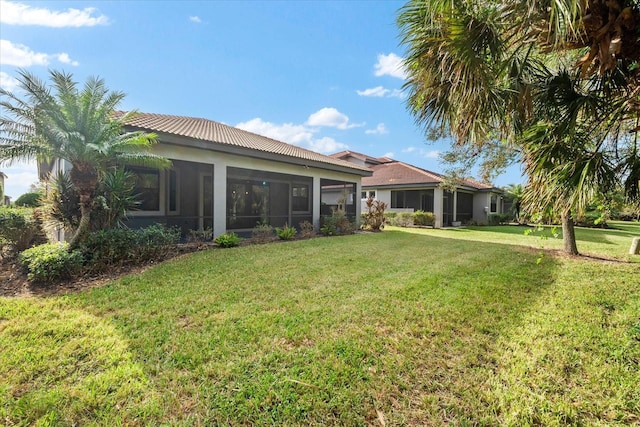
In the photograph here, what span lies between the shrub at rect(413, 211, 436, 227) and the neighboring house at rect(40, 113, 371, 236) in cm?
620

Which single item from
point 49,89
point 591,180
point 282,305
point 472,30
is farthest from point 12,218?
point 591,180

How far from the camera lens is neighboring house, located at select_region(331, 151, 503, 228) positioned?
21.1m

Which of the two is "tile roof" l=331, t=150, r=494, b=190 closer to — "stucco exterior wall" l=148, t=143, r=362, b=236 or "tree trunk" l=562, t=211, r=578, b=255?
"tree trunk" l=562, t=211, r=578, b=255

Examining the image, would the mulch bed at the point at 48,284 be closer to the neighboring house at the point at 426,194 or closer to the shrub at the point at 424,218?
the shrub at the point at 424,218

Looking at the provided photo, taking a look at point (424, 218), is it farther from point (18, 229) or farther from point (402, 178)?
point (18, 229)

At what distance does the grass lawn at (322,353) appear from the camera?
8.07ft

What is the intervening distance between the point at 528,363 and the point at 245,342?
10.8ft

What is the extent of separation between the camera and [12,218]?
838 centimetres

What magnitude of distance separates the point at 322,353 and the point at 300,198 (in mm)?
13198

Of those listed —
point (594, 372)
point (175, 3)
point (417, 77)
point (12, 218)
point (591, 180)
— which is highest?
point (175, 3)

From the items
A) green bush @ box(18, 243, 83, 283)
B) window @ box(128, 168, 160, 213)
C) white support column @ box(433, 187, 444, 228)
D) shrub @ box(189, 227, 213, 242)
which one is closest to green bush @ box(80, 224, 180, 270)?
green bush @ box(18, 243, 83, 283)

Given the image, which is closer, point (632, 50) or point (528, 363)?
point (528, 363)

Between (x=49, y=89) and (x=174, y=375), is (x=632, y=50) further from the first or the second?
(x=49, y=89)

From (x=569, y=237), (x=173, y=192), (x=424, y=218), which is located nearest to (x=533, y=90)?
(x=569, y=237)
